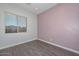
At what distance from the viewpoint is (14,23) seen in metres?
4.05

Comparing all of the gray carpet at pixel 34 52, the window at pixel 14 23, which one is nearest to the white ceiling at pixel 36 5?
the window at pixel 14 23

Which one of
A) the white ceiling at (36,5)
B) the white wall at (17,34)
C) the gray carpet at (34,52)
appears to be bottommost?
the gray carpet at (34,52)

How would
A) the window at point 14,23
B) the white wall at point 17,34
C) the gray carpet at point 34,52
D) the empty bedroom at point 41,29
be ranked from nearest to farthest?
1. the gray carpet at point 34,52
2. the empty bedroom at point 41,29
3. the white wall at point 17,34
4. the window at point 14,23

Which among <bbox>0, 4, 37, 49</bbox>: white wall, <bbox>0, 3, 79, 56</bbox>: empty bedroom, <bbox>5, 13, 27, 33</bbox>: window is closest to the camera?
<bbox>0, 3, 79, 56</bbox>: empty bedroom

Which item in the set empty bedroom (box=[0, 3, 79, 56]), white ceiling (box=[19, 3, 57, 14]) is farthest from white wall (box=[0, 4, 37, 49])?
white ceiling (box=[19, 3, 57, 14])

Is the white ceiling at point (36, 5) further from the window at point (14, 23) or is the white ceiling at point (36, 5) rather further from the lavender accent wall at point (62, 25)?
the window at point (14, 23)

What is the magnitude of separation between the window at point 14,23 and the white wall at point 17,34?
182 mm

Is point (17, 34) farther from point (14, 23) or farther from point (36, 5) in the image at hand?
point (36, 5)

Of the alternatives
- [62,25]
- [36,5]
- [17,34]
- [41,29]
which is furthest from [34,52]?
[41,29]

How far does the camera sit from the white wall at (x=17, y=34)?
347cm

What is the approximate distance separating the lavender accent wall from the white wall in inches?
25.8

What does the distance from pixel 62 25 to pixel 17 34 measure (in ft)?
8.04

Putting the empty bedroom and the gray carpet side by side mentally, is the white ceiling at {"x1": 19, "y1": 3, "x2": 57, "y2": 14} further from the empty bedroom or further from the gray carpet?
the gray carpet

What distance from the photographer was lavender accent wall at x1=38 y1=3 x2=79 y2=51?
325 cm
